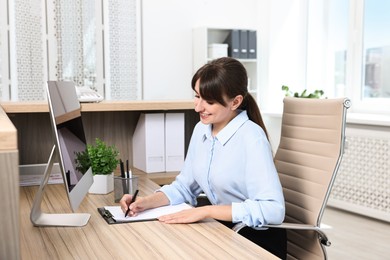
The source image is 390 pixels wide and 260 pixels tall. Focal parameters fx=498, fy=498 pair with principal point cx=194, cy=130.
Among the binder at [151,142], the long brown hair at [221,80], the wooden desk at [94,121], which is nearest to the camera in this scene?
the long brown hair at [221,80]

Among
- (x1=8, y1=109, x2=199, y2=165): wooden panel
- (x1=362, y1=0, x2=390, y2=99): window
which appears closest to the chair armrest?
(x1=8, y1=109, x2=199, y2=165): wooden panel

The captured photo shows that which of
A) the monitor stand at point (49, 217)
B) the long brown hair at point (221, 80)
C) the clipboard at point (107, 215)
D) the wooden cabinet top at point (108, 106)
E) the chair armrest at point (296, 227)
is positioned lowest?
the chair armrest at point (296, 227)

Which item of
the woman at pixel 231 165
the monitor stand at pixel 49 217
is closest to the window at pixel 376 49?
the woman at pixel 231 165

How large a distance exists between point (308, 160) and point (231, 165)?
32 cm

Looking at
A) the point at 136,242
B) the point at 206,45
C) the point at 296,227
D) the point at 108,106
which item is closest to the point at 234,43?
the point at 206,45

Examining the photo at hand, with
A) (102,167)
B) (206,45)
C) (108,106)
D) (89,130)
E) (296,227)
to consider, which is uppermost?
(206,45)

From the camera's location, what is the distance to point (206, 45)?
17.3 feet

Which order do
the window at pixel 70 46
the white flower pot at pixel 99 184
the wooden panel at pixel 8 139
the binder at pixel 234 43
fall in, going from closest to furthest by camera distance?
the wooden panel at pixel 8 139 < the white flower pot at pixel 99 184 < the window at pixel 70 46 < the binder at pixel 234 43

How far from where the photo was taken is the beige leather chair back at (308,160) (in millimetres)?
1764

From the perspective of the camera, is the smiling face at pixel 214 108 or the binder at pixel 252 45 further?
the binder at pixel 252 45

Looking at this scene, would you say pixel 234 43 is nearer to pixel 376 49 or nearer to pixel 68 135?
pixel 376 49

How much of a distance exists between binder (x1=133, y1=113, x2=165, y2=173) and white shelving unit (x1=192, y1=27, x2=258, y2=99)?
306cm

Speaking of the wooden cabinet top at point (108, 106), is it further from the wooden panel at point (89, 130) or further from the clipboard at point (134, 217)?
the clipboard at point (134, 217)

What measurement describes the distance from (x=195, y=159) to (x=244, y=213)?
0.38m
